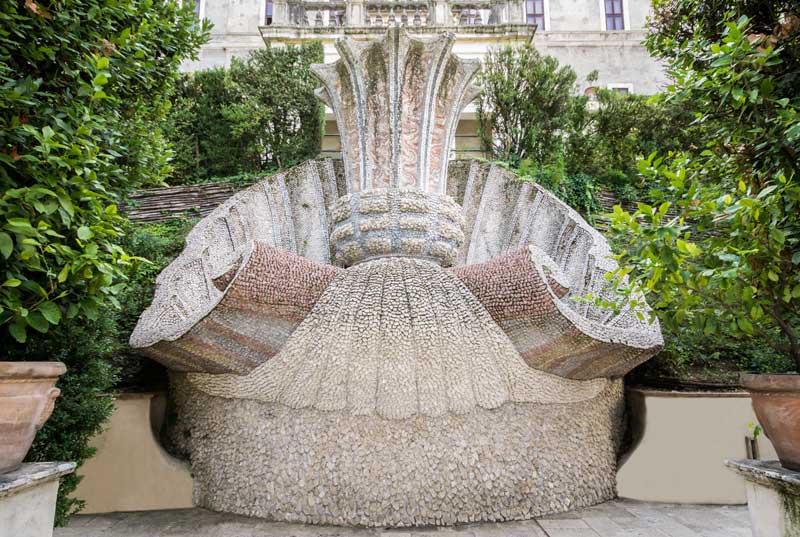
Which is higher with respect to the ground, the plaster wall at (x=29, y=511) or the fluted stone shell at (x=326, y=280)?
the fluted stone shell at (x=326, y=280)

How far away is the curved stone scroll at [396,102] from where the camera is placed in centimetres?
403

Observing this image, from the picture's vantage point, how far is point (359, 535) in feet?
9.53

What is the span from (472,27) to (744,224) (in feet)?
37.7

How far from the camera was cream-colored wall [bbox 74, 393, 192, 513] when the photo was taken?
3.51m

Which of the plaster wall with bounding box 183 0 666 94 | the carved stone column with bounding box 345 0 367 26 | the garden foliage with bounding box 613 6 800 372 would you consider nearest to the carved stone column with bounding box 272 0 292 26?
the carved stone column with bounding box 345 0 367 26

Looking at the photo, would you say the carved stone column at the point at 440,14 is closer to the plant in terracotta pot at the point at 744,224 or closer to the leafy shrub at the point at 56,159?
the leafy shrub at the point at 56,159

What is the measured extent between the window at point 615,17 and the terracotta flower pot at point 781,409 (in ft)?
55.5

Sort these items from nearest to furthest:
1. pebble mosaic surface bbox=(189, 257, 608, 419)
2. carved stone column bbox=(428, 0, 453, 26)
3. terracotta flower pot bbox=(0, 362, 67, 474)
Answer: terracotta flower pot bbox=(0, 362, 67, 474)
pebble mosaic surface bbox=(189, 257, 608, 419)
carved stone column bbox=(428, 0, 453, 26)

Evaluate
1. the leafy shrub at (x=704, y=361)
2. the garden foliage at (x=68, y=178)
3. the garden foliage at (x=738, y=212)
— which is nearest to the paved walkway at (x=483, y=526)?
the garden foliage at (x=68, y=178)

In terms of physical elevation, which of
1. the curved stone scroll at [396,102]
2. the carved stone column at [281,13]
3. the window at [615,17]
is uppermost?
the window at [615,17]

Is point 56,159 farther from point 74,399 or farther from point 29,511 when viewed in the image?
point 74,399

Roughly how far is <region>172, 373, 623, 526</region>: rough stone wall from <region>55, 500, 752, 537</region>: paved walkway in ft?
0.29

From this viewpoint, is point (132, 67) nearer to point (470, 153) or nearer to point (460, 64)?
point (460, 64)

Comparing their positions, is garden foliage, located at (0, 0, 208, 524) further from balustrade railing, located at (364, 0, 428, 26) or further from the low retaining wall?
balustrade railing, located at (364, 0, 428, 26)
